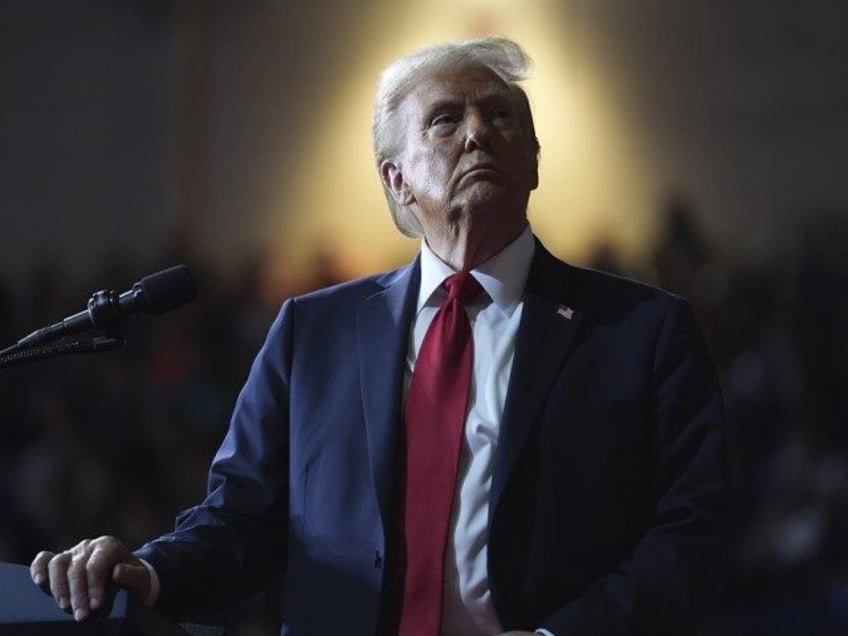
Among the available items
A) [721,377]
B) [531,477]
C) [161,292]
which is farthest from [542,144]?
[161,292]

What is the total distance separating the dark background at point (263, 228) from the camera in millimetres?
4562

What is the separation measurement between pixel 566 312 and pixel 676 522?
318 millimetres

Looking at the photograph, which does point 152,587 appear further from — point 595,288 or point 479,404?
point 595,288

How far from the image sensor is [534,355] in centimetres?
170

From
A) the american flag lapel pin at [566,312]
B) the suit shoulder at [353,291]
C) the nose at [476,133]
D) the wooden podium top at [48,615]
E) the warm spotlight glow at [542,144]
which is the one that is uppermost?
the nose at [476,133]

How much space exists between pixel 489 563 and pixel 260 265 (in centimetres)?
393

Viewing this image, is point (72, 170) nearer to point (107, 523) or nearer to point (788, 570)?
point (107, 523)

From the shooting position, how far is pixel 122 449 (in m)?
5.11

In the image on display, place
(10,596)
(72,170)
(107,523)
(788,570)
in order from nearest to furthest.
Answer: (10,596) → (788,570) → (107,523) → (72,170)

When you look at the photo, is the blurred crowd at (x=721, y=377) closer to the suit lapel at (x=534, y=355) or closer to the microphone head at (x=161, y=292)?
the suit lapel at (x=534, y=355)

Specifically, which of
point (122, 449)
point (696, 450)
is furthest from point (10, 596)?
point (122, 449)

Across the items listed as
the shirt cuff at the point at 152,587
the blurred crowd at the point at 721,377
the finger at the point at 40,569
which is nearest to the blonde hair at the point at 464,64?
the shirt cuff at the point at 152,587

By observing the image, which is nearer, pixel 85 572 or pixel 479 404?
pixel 85 572

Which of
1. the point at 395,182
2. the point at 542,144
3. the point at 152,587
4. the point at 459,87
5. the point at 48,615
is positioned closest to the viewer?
the point at 48,615
